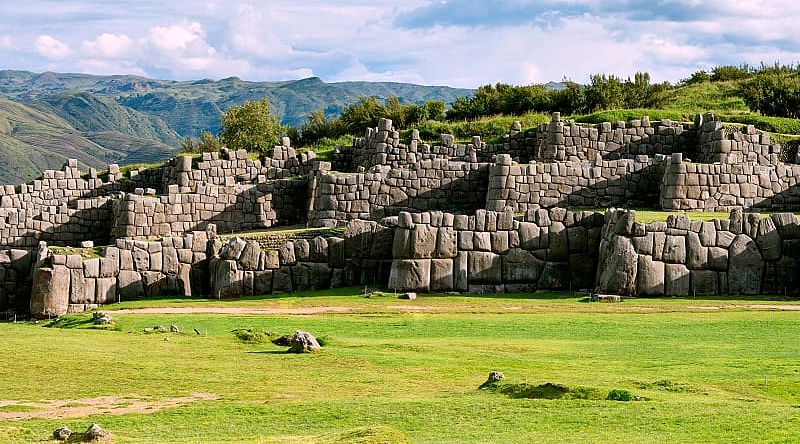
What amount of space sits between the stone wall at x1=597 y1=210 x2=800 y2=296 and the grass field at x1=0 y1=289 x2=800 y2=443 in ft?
8.77

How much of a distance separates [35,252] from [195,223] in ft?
35.6

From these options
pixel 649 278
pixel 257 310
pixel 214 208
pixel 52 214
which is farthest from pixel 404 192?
pixel 257 310

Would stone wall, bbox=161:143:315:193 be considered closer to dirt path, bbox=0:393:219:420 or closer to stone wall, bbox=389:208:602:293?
stone wall, bbox=389:208:602:293

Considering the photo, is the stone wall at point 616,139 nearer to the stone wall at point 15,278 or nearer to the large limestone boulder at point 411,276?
the large limestone boulder at point 411,276

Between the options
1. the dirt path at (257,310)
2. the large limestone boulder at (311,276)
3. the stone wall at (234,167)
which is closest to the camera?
the dirt path at (257,310)

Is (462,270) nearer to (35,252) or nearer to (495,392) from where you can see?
(35,252)

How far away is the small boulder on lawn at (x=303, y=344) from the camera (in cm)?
2047

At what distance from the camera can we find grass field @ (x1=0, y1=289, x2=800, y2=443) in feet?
45.7

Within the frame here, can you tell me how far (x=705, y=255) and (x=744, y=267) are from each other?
3.48ft

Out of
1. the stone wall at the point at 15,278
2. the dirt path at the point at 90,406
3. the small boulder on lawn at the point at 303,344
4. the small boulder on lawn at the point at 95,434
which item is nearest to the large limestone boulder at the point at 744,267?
the small boulder on lawn at the point at 303,344

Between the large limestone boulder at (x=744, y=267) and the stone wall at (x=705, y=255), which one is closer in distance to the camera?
the stone wall at (x=705, y=255)

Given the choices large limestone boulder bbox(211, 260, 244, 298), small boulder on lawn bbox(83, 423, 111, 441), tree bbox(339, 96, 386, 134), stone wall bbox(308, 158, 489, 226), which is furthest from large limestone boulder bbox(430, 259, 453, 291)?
tree bbox(339, 96, 386, 134)

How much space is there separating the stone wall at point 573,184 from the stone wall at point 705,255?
25.8 feet

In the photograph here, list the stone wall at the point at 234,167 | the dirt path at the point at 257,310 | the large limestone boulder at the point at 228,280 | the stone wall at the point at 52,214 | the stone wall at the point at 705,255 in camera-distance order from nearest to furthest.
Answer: the dirt path at the point at 257,310
the stone wall at the point at 705,255
the large limestone boulder at the point at 228,280
the stone wall at the point at 52,214
the stone wall at the point at 234,167
